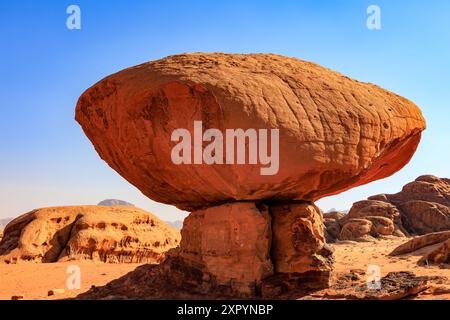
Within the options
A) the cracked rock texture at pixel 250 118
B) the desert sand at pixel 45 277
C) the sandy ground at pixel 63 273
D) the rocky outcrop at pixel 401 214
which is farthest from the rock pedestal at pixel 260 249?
the rocky outcrop at pixel 401 214

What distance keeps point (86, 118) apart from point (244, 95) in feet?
12.8

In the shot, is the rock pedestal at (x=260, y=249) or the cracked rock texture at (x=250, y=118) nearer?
Result: the cracked rock texture at (x=250, y=118)

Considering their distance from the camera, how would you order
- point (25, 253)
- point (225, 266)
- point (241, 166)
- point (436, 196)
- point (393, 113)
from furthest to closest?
1. point (436, 196)
2. point (25, 253)
3. point (393, 113)
4. point (225, 266)
5. point (241, 166)

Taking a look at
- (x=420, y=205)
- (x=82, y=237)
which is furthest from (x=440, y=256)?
(x=420, y=205)

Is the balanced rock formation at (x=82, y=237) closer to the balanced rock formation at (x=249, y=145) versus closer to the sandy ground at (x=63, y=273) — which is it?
the sandy ground at (x=63, y=273)

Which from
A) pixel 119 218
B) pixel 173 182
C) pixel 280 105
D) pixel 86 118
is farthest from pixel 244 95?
pixel 119 218

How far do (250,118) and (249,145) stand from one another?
0.44 metres

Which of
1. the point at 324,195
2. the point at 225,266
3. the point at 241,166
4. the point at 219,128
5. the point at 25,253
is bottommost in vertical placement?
the point at 25,253

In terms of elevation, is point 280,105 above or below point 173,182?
above

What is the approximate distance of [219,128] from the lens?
688cm

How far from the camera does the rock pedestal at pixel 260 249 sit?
721 centimetres

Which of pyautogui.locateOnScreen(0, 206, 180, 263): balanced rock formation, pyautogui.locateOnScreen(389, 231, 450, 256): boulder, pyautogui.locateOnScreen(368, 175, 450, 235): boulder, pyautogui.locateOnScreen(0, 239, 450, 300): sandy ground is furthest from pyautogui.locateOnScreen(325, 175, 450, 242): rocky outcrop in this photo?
pyautogui.locateOnScreen(0, 206, 180, 263): balanced rock formation

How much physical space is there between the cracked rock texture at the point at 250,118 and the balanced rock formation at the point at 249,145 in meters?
0.02

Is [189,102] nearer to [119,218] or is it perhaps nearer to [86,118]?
[86,118]
